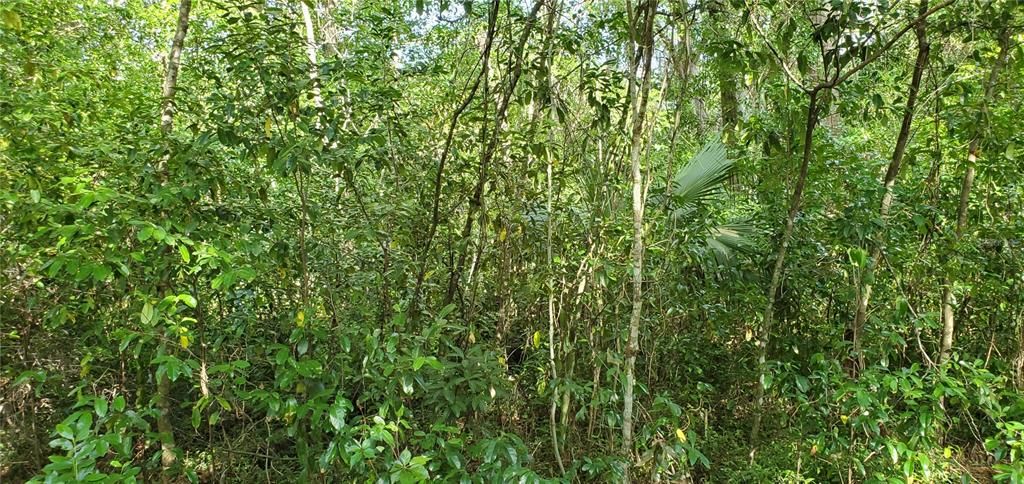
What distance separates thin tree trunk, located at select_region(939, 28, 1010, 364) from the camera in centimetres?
279

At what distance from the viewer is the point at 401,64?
3816 millimetres

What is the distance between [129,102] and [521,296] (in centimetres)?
271

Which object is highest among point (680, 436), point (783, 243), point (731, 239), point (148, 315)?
point (783, 243)

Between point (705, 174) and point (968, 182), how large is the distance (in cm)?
148

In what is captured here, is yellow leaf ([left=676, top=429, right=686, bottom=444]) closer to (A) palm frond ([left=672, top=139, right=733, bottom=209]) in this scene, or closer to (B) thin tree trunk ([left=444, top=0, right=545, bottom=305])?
(B) thin tree trunk ([left=444, top=0, right=545, bottom=305])

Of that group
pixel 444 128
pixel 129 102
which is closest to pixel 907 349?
pixel 444 128

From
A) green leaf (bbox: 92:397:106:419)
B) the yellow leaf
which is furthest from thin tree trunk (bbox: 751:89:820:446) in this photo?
green leaf (bbox: 92:397:106:419)

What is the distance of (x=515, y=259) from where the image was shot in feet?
10.6

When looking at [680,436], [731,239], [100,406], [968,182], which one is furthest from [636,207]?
[100,406]

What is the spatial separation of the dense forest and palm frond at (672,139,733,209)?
0.18 meters

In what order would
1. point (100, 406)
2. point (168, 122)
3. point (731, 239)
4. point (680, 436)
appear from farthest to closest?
point (731, 239)
point (168, 122)
point (680, 436)
point (100, 406)

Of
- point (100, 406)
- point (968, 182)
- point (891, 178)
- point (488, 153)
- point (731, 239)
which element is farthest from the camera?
point (731, 239)

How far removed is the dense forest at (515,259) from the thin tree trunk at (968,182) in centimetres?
2

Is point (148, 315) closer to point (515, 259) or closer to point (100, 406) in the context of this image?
point (100, 406)
